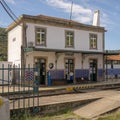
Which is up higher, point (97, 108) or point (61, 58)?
point (61, 58)

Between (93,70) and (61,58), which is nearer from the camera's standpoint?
(61,58)

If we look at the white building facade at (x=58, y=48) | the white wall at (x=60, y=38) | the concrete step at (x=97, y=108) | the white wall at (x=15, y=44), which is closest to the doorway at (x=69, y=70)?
the white building facade at (x=58, y=48)

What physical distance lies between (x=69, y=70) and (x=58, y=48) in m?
2.55

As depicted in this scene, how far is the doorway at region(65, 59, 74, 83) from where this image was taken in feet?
82.9

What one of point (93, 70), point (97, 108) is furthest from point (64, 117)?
point (93, 70)

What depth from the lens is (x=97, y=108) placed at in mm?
12164

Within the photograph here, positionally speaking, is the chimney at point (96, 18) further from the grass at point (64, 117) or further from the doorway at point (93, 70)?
the grass at point (64, 117)

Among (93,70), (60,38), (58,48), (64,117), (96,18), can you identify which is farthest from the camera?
(96,18)

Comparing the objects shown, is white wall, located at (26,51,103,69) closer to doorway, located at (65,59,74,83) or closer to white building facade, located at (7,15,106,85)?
white building facade, located at (7,15,106,85)

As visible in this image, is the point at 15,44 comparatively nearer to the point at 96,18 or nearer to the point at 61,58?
the point at 61,58

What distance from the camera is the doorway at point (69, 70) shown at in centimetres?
2527

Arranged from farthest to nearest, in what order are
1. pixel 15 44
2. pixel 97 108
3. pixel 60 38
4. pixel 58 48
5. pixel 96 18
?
1. pixel 96 18
2. pixel 15 44
3. pixel 60 38
4. pixel 58 48
5. pixel 97 108

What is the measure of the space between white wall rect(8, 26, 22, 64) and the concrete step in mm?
11929

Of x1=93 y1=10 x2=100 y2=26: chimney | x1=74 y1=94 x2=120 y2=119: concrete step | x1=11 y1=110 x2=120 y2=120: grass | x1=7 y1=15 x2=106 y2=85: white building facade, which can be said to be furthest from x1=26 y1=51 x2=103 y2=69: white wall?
x1=11 y1=110 x2=120 y2=120: grass
